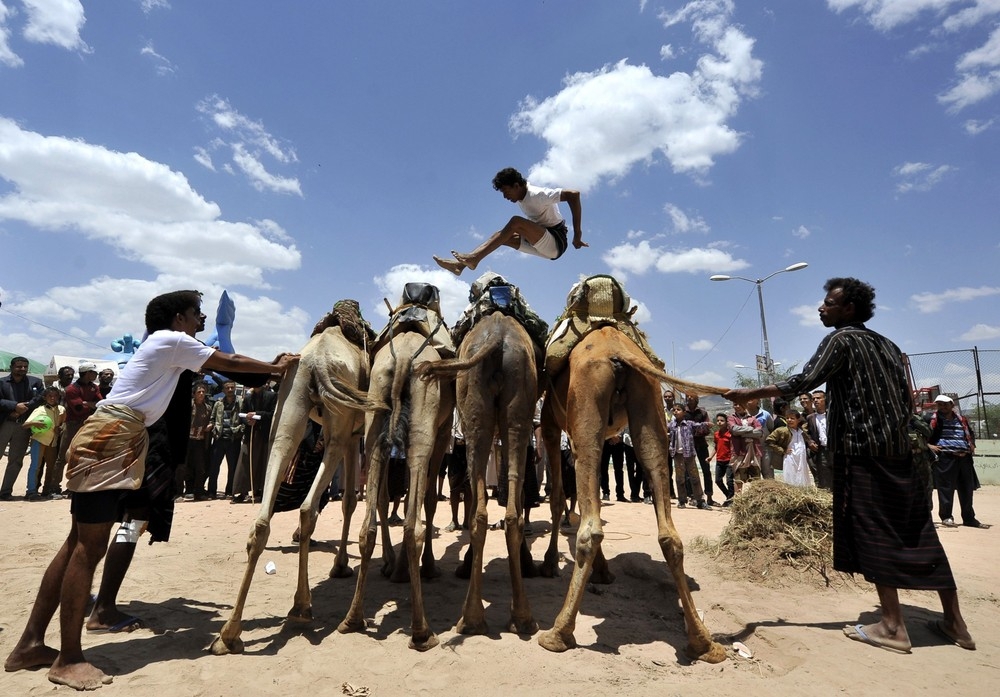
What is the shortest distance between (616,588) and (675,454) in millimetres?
6573

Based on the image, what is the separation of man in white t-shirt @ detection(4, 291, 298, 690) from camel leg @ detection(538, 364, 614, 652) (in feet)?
8.54

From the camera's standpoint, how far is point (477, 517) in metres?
4.22

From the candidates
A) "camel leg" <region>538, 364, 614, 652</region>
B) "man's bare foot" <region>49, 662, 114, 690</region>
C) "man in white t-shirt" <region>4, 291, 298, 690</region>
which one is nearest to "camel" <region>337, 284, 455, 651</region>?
"camel leg" <region>538, 364, 614, 652</region>

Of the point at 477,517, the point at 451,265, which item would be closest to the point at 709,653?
the point at 477,517

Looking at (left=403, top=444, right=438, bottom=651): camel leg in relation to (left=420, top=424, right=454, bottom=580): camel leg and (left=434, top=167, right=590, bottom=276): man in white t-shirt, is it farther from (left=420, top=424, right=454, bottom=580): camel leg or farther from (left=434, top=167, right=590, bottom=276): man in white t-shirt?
(left=434, top=167, right=590, bottom=276): man in white t-shirt

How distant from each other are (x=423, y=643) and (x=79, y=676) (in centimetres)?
210

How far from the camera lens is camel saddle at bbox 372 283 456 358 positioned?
503 cm

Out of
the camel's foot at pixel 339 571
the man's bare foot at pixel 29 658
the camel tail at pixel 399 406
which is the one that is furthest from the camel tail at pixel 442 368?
the man's bare foot at pixel 29 658

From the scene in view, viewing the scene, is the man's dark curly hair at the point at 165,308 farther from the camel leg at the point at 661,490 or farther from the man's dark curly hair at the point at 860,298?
the man's dark curly hair at the point at 860,298

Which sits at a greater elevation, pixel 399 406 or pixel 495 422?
pixel 399 406

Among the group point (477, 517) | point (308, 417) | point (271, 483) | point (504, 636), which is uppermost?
point (308, 417)

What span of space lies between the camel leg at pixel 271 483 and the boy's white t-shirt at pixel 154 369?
2.82 feet

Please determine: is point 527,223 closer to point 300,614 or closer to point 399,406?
point 399,406

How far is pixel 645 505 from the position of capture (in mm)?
11023
